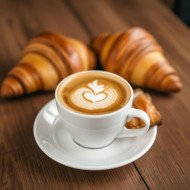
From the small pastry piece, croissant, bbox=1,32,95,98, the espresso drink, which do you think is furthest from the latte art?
croissant, bbox=1,32,95,98

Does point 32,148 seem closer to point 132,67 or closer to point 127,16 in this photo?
point 132,67

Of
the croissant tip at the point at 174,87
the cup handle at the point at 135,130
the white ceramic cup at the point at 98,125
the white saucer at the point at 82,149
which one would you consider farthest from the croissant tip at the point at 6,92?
the croissant tip at the point at 174,87

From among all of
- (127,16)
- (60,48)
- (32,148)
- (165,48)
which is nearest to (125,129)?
(32,148)

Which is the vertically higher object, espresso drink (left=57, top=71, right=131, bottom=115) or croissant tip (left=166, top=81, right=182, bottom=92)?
espresso drink (left=57, top=71, right=131, bottom=115)

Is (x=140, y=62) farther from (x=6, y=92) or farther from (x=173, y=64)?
(x=6, y=92)

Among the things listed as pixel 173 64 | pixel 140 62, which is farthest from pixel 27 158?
pixel 173 64

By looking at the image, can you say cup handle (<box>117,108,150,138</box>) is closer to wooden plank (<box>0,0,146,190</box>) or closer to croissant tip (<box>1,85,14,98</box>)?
wooden plank (<box>0,0,146,190</box>)
